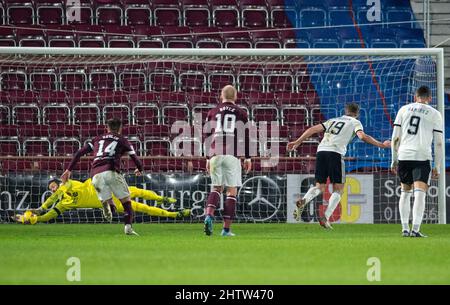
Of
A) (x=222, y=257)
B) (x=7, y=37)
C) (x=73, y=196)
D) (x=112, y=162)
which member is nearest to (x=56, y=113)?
(x=7, y=37)

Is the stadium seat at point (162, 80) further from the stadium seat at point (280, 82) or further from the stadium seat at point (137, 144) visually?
the stadium seat at point (280, 82)

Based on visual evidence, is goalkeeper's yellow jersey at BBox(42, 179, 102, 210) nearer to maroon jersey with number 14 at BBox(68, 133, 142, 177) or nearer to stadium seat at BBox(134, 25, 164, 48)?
maroon jersey with number 14 at BBox(68, 133, 142, 177)

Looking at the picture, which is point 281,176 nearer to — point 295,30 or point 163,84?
point 163,84

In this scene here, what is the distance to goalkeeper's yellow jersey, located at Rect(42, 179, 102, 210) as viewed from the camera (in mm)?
15969

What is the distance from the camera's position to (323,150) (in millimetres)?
14828

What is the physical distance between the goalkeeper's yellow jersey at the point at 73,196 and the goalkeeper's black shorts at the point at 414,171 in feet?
18.5

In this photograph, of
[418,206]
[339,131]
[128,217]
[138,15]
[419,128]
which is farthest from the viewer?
[138,15]

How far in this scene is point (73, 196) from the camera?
629 inches

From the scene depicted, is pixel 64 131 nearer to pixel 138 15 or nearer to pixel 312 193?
pixel 138 15

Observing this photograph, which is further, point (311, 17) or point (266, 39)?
point (311, 17)

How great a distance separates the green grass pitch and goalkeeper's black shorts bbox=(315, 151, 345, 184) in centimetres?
111

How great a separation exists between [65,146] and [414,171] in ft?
26.2
